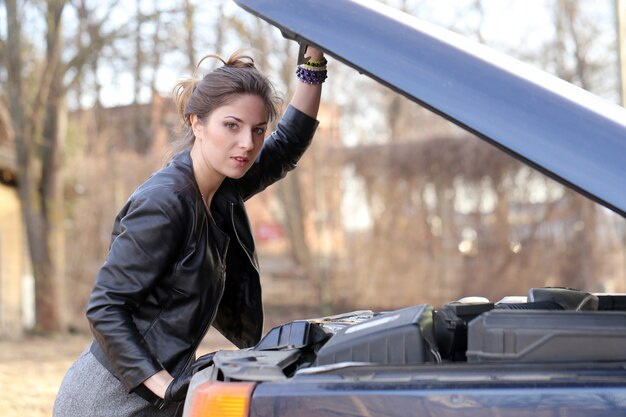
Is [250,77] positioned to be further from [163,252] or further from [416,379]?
[416,379]

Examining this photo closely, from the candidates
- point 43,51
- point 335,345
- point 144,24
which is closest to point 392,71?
point 335,345

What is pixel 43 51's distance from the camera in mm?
14742

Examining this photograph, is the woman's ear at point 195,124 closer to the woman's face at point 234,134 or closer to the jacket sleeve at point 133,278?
the woman's face at point 234,134

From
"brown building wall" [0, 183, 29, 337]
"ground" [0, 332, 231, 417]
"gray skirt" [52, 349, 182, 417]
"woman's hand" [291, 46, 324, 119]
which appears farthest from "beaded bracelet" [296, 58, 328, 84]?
"brown building wall" [0, 183, 29, 337]

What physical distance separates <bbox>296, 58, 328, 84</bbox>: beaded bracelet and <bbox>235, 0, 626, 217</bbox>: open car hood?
2.91ft

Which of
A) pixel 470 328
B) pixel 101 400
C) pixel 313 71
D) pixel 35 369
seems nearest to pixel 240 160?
pixel 313 71

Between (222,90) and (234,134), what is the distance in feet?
0.41

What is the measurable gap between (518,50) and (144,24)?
25.9ft

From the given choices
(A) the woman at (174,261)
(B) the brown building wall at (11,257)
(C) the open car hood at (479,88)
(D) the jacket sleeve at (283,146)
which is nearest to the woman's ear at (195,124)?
(A) the woman at (174,261)

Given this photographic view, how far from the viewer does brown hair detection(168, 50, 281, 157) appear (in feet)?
7.47

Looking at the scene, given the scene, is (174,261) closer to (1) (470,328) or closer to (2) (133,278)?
(2) (133,278)

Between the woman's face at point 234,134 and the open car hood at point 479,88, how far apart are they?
19.1 inches

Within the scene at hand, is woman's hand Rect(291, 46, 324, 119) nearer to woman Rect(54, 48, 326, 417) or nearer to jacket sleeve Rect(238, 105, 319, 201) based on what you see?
jacket sleeve Rect(238, 105, 319, 201)

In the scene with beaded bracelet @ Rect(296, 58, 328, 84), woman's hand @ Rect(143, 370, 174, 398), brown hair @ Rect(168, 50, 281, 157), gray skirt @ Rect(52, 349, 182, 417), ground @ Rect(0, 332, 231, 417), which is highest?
beaded bracelet @ Rect(296, 58, 328, 84)
